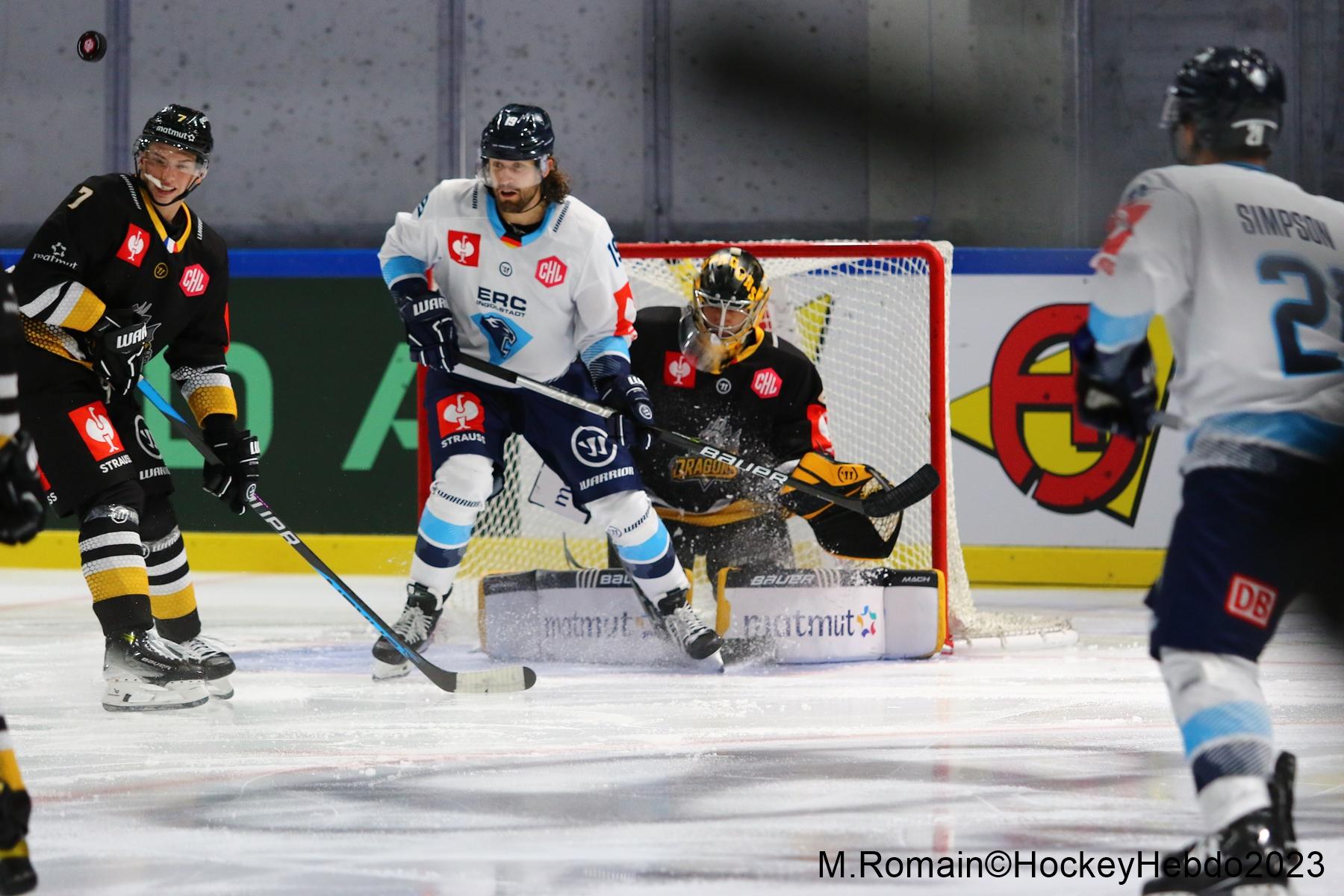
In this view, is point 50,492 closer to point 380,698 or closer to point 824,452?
point 380,698

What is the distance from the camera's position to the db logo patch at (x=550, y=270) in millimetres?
3789

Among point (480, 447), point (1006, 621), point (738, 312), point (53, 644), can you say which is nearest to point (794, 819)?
point (480, 447)

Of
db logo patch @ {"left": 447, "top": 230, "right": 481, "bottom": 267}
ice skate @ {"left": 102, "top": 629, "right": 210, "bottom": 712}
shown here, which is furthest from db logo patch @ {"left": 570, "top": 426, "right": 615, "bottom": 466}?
ice skate @ {"left": 102, "top": 629, "right": 210, "bottom": 712}

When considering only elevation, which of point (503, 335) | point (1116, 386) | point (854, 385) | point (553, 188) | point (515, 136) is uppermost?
point (515, 136)

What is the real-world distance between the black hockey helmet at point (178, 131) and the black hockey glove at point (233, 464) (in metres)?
0.62

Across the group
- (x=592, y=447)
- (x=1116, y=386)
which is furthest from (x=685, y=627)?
(x=1116, y=386)

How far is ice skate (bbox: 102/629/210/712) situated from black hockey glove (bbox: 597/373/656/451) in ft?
3.71

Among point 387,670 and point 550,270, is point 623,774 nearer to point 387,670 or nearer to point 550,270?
point 387,670

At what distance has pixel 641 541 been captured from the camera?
3.79 m

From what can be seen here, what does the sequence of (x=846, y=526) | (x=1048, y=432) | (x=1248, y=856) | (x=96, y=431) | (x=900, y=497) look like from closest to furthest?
1. (x=1248, y=856)
2. (x=96, y=431)
3. (x=900, y=497)
4. (x=846, y=526)
5. (x=1048, y=432)

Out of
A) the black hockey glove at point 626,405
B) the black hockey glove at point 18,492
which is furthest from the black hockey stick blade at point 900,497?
the black hockey glove at point 18,492

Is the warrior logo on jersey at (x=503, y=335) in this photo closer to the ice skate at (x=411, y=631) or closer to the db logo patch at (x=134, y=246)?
the ice skate at (x=411, y=631)

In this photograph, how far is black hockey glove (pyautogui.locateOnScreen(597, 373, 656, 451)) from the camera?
3797 mm

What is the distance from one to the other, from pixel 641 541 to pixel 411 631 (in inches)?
22.9
